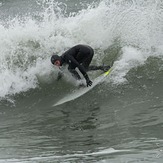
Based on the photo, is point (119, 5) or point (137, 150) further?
point (119, 5)

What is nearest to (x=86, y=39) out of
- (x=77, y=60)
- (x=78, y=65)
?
(x=77, y=60)

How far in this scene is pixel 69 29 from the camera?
10906mm

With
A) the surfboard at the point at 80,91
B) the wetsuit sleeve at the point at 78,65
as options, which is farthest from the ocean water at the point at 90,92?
the wetsuit sleeve at the point at 78,65

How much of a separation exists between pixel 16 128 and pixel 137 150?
294 centimetres

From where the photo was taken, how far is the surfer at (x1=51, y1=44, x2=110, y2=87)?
8.25 metres

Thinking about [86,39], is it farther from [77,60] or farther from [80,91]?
[80,91]

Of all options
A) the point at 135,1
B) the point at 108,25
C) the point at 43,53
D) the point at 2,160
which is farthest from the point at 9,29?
the point at 2,160

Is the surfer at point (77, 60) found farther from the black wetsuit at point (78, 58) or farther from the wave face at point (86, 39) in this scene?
the wave face at point (86, 39)

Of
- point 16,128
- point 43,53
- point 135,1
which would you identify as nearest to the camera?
point 16,128

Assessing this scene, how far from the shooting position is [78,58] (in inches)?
341

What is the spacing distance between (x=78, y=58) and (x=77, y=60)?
77 mm

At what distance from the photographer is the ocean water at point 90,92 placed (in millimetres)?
5176

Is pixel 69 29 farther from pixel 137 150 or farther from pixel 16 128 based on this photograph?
pixel 137 150

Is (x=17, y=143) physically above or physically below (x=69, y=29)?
below
